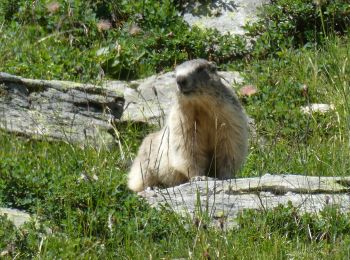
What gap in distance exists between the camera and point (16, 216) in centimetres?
627

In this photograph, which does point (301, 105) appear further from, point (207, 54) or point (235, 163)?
point (235, 163)

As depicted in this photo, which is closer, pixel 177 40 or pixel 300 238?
pixel 300 238

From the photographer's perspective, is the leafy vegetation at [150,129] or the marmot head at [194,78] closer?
the leafy vegetation at [150,129]

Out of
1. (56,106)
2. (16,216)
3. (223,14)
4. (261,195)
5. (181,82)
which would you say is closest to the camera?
(16,216)

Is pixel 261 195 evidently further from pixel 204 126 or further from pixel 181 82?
Result: pixel 181 82

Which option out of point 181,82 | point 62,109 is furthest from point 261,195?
point 62,109

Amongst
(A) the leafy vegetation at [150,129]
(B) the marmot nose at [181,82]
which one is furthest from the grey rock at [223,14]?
(B) the marmot nose at [181,82]

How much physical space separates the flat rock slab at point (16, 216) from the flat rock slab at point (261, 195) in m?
0.94

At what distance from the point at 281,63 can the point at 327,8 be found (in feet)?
3.57

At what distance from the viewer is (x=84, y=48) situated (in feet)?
36.6

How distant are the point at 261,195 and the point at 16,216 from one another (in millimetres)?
1787

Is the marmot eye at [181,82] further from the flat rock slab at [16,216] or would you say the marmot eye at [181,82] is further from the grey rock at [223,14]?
the grey rock at [223,14]

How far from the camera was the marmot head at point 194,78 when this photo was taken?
24.6ft

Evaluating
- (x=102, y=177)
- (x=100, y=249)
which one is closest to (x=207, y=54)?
(x=102, y=177)
